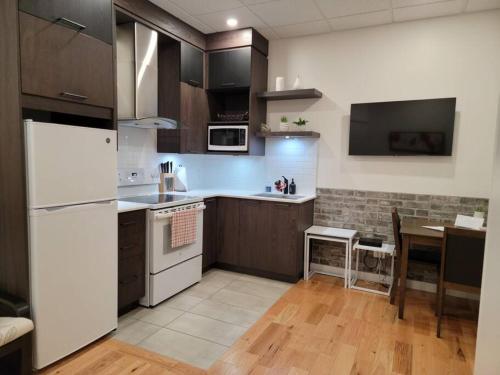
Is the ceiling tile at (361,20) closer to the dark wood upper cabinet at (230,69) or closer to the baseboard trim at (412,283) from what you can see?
the dark wood upper cabinet at (230,69)

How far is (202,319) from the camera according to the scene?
2.79m

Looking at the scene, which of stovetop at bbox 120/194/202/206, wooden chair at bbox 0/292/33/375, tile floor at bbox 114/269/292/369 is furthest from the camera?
stovetop at bbox 120/194/202/206

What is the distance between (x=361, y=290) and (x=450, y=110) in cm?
199

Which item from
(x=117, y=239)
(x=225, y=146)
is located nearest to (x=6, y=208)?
(x=117, y=239)

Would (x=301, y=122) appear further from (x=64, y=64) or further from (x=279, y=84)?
(x=64, y=64)

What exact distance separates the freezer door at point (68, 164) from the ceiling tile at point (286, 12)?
193 centimetres

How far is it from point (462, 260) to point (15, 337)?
118 inches

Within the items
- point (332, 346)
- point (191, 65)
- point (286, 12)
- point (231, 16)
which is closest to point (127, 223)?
point (332, 346)

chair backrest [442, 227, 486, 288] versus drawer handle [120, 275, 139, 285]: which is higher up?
chair backrest [442, 227, 486, 288]

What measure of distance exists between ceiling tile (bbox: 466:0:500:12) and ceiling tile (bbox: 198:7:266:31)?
195 cm

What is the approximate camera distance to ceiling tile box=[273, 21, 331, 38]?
3.59m

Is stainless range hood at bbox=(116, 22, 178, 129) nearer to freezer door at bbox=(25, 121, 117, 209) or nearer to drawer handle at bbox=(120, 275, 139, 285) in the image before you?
freezer door at bbox=(25, 121, 117, 209)

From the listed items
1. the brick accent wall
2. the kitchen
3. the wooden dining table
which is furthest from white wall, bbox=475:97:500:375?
the brick accent wall

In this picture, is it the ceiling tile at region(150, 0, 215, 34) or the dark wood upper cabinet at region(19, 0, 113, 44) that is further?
the ceiling tile at region(150, 0, 215, 34)
